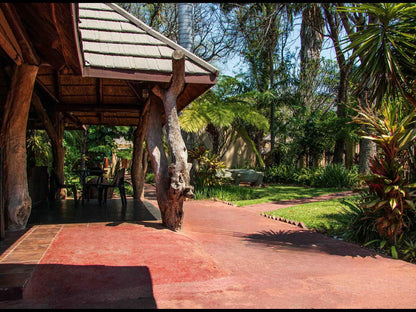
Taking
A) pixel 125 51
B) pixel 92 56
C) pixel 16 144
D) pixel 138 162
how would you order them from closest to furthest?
pixel 16 144, pixel 92 56, pixel 125 51, pixel 138 162

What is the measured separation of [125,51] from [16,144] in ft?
7.46

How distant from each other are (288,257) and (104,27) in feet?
17.0

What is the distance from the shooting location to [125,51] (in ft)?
19.2

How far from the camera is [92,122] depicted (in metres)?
11.6

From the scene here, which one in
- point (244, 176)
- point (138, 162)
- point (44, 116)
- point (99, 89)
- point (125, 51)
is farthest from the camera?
point (244, 176)

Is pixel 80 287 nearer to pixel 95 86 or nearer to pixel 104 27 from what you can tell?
pixel 104 27

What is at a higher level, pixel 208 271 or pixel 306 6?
pixel 306 6

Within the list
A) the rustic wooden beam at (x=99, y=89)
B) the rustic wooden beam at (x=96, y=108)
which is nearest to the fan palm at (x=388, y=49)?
the rustic wooden beam at (x=99, y=89)

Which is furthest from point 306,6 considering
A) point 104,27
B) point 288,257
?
point 288,257

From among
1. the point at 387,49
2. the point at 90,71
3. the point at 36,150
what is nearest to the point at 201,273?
the point at 90,71

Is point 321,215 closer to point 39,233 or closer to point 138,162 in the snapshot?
point 138,162

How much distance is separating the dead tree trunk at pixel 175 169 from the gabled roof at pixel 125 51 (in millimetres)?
256

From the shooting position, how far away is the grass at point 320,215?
695 cm

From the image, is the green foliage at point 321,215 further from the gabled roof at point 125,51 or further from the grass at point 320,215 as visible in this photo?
the gabled roof at point 125,51
